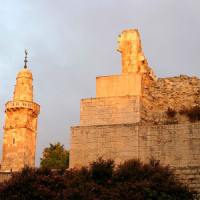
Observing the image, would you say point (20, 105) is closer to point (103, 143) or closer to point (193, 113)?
point (103, 143)

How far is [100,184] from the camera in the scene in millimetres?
10391

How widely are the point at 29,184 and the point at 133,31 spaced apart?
7.90 meters

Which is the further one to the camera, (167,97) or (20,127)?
(20,127)

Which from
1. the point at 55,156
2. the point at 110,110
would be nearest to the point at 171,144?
the point at 110,110

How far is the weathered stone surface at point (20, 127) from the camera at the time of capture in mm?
31984

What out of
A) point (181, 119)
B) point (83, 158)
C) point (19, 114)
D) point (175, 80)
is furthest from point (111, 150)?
point (19, 114)

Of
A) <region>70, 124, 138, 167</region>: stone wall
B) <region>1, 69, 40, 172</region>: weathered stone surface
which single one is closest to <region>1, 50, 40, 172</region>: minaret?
<region>1, 69, 40, 172</region>: weathered stone surface

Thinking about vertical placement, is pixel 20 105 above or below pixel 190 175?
above

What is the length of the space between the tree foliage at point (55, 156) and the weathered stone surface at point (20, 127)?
5.88 feet

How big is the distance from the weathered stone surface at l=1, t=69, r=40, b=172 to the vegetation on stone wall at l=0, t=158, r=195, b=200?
2140cm

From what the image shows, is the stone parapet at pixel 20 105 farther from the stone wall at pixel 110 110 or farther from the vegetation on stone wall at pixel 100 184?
the vegetation on stone wall at pixel 100 184

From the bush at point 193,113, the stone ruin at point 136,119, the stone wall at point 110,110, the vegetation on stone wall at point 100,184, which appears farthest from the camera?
the stone wall at point 110,110

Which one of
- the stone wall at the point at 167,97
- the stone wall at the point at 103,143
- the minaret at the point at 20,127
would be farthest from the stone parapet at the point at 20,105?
the stone wall at the point at 167,97

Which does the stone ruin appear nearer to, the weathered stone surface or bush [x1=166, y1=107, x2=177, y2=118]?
bush [x1=166, y1=107, x2=177, y2=118]
